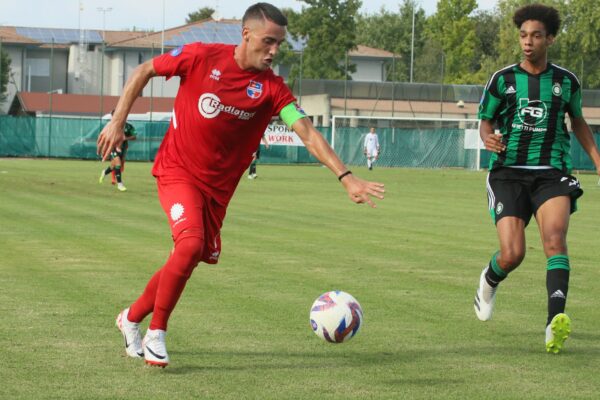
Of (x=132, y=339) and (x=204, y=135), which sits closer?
(x=204, y=135)

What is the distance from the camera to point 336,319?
23.0 feet

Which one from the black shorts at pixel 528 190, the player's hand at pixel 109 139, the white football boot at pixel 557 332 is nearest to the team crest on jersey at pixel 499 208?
the black shorts at pixel 528 190

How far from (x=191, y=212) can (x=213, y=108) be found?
638mm

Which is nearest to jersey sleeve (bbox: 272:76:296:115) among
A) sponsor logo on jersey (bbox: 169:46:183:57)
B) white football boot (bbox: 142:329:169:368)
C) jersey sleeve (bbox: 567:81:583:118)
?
sponsor logo on jersey (bbox: 169:46:183:57)

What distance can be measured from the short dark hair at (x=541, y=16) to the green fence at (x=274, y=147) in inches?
1787

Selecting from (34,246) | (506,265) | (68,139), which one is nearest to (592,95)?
(68,139)

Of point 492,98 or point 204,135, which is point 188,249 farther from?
point 492,98

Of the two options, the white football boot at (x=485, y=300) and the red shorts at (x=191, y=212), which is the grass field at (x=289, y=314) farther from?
the red shorts at (x=191, y=212)

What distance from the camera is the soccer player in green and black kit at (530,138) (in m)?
8.01

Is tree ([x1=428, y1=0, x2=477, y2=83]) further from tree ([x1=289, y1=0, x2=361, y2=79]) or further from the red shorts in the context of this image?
the red shorts

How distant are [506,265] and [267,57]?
8.37 feet

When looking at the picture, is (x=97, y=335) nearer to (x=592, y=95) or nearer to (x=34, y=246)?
(x=34, y=246)

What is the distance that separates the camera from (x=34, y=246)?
46.2ft

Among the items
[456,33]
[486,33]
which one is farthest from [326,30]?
[486,33]
